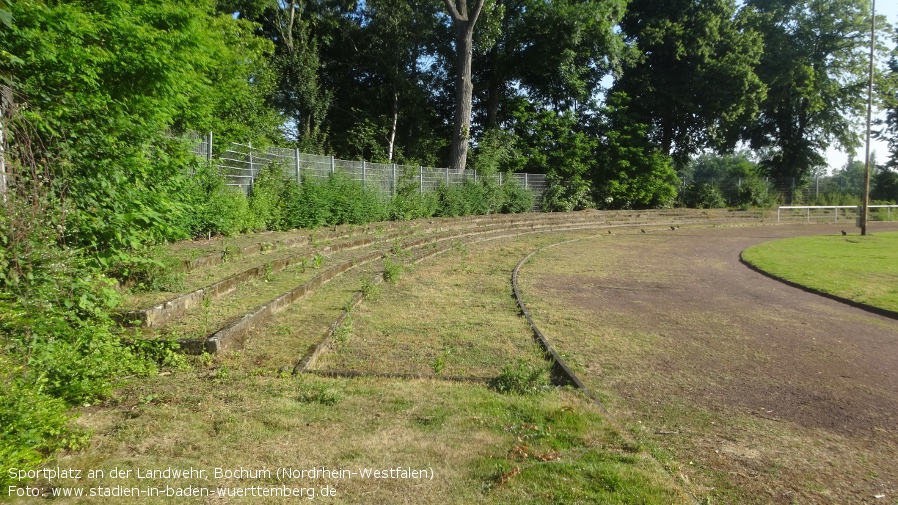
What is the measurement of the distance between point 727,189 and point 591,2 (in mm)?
17024

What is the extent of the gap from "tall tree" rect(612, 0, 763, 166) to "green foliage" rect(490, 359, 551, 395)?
32269 millimetres

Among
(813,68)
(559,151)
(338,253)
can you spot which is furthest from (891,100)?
(338,253)

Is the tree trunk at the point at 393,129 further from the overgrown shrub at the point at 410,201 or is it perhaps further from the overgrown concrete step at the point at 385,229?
the overgrown shrub at the point at 410,201

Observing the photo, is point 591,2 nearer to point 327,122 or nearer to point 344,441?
point 327,122

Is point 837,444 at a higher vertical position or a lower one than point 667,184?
lower

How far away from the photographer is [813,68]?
38844 mm

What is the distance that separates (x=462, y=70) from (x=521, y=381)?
72.9 ft

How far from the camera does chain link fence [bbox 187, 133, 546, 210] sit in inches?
462

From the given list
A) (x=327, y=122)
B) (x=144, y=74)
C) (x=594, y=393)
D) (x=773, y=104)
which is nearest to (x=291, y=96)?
(x=327, y=122)

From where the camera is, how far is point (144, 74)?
684 centimetres

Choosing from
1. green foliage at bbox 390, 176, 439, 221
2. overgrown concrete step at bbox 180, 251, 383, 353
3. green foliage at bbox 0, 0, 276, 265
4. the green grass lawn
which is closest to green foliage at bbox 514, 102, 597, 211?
the green grass lawn

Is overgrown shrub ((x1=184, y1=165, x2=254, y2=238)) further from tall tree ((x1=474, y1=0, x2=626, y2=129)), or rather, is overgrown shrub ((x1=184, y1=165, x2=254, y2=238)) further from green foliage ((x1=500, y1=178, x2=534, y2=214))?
tall tree ((x1=474, y1=0, x2=626, y2=129))

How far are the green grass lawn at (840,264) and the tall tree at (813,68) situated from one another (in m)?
19.9

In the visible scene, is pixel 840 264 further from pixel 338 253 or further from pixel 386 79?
pixel 386 79
